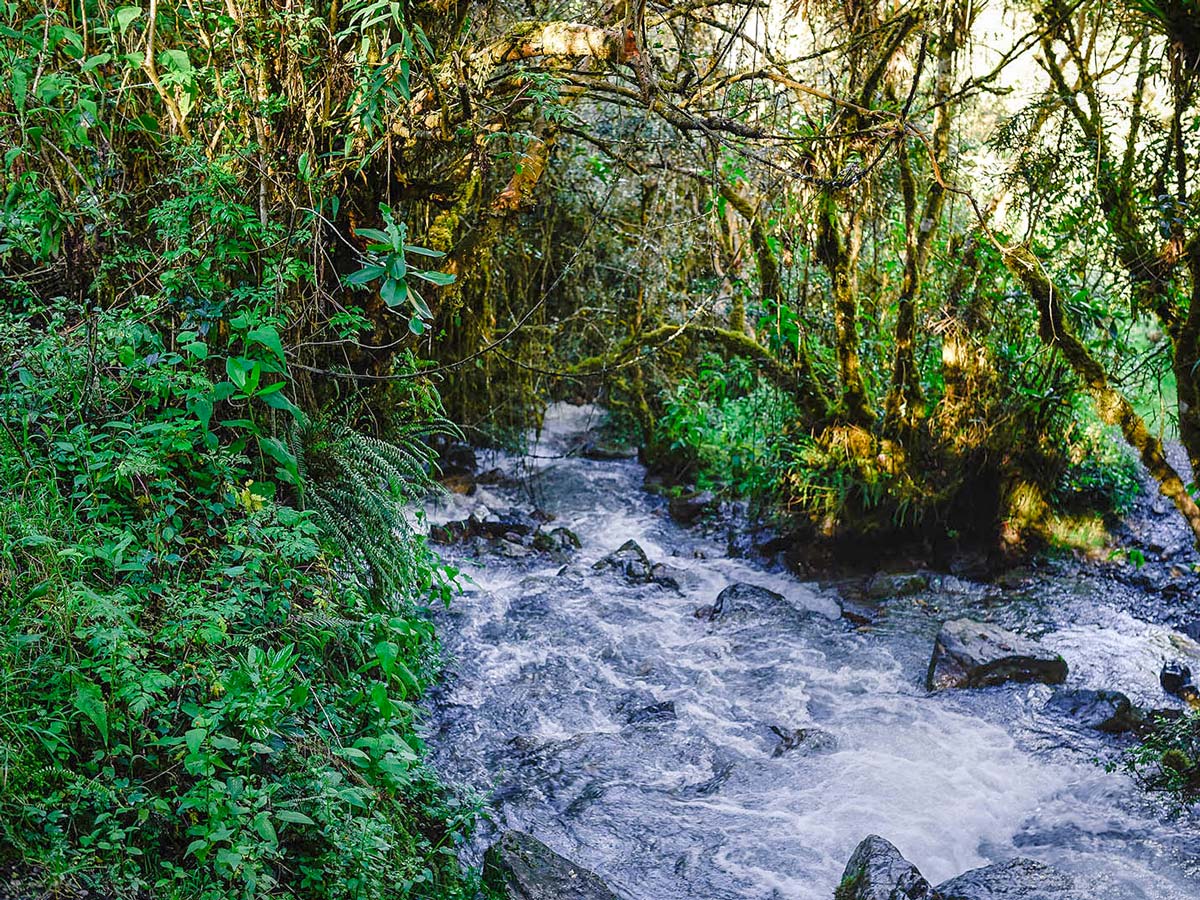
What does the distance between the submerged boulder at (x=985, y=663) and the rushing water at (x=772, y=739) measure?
0.31 ft

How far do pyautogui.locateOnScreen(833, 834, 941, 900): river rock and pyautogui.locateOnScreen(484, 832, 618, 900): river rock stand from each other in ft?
3.07

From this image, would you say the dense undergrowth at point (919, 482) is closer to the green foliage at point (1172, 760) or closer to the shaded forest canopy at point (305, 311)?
the shaded forest canopy at point (305, 311)

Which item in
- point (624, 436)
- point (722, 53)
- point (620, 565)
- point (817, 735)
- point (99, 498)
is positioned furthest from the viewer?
point (624, 436)

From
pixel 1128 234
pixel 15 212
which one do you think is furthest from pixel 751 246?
pixel 15 212

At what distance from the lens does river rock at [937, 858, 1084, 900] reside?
3.32m

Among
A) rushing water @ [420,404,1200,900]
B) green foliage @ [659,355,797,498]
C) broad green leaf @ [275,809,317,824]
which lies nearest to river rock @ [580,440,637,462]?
green foliage @ [659,355,797,498]

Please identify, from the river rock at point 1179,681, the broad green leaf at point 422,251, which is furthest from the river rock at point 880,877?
the broad green leaf at point 422,251

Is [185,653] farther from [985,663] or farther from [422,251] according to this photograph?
[985,663]

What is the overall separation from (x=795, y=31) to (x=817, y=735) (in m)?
5.70

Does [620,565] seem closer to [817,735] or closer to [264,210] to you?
[817,735]

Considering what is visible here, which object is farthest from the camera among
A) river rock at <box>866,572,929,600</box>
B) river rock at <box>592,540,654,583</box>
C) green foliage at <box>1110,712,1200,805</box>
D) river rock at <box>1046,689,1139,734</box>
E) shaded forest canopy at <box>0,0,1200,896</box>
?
river rock at <box>592,540,654,583</box>

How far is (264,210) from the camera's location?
2961 millimetres

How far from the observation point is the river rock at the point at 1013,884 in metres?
3.32

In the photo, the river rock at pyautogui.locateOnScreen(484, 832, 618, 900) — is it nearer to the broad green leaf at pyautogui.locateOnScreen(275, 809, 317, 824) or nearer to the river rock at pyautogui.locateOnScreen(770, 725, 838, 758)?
the broad green leaf at pyautogui.locateOnScreen(275, 809, 317, 824)
